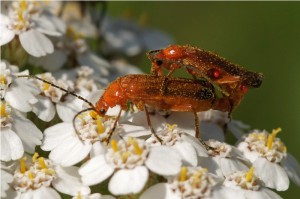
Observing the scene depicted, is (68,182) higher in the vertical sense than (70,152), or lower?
lower

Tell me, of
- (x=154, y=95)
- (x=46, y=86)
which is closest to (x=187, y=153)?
(x=154, y=95)

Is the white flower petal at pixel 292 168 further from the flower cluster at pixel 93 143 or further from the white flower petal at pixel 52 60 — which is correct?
the white flower petal at pixel 52 60

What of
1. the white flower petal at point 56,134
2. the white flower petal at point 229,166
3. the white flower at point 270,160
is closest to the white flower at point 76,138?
the white flower petal at point 56,134

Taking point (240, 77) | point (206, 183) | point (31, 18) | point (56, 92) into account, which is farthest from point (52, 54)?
point (206, 183)

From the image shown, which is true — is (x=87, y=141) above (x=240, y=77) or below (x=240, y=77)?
below

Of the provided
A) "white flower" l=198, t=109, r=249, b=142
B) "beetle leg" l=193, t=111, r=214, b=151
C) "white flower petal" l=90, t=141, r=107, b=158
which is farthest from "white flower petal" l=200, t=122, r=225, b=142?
"white flower petal" l=90, t=141, r=107, b=158

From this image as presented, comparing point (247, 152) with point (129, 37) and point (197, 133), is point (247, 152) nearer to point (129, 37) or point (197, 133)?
point (197, 133)

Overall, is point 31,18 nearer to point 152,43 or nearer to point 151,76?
point 151,76
